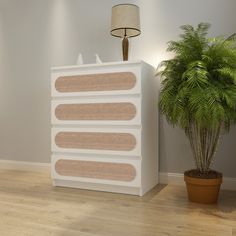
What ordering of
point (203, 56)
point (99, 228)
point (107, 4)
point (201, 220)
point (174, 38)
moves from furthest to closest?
point (107, 4)
point (174, 38)
point (203, 56)
point (201, 220)
point (99, 228)

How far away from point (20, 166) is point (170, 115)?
2.27m

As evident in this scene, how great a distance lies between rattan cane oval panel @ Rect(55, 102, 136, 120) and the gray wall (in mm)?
610

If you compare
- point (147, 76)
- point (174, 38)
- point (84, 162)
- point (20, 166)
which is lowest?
point (20, 166)

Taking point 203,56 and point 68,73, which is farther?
point 68,73

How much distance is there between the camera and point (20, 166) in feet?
12.2

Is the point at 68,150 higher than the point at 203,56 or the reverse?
the reverse

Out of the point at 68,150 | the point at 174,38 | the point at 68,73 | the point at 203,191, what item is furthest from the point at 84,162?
the point at 174,38

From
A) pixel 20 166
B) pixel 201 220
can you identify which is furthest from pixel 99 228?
pixel 20 166

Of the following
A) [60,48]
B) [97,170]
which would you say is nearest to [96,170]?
[97,170]

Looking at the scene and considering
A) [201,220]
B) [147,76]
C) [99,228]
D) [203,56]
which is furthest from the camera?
[147,76]

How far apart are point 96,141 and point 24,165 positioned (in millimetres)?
1508

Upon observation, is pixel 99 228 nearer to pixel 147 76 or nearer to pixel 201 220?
pixel 201 220

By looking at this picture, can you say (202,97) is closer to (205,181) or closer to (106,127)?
(205,181)

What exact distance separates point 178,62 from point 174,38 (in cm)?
68
